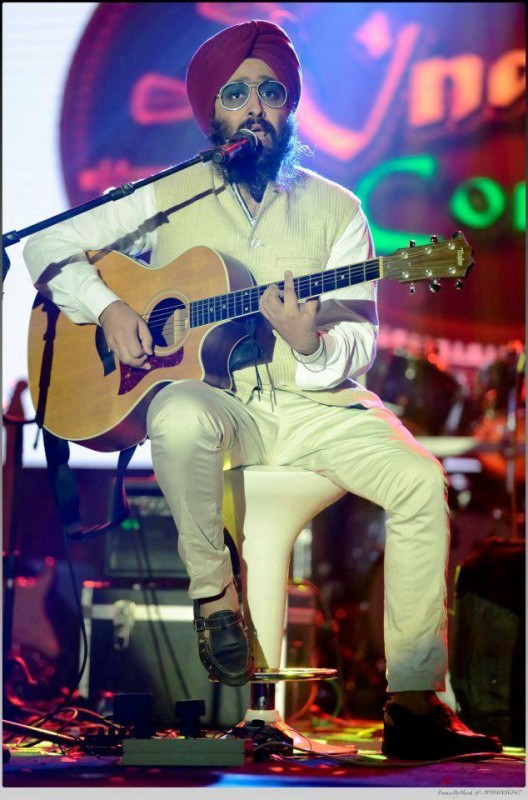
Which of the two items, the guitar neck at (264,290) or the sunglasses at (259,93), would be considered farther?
the sunglasses at (259,93)

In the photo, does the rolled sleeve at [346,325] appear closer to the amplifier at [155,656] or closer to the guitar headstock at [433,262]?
the guitar headstock at [433,262]

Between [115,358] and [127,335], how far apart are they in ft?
0.56

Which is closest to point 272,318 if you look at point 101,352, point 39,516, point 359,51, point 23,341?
point 101,352

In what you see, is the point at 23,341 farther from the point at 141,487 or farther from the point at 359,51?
the point at 359,51

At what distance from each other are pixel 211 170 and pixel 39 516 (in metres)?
1.87

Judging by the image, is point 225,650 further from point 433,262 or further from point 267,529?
Result: point 433,262

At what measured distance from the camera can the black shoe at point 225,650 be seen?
2.74 m

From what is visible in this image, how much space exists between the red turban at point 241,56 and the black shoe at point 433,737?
6.04ft

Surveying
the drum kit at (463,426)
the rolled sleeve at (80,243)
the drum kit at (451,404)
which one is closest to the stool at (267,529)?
the rolled sleeve at (80,243)

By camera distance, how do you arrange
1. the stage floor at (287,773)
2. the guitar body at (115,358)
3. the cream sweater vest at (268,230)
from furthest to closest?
the cream sweater vest at (268,230), the guitar body at (115,358), the stage floor at (287,773)

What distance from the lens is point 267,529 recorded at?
3059mm

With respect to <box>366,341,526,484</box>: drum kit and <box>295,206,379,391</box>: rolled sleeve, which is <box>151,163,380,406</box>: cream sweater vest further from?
<box>366,341,526,484</box>: drum kit

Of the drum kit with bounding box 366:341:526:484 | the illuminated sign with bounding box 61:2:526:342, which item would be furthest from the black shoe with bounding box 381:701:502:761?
the drum kit with bounding box 366:341:526:484

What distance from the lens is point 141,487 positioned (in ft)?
12.8
